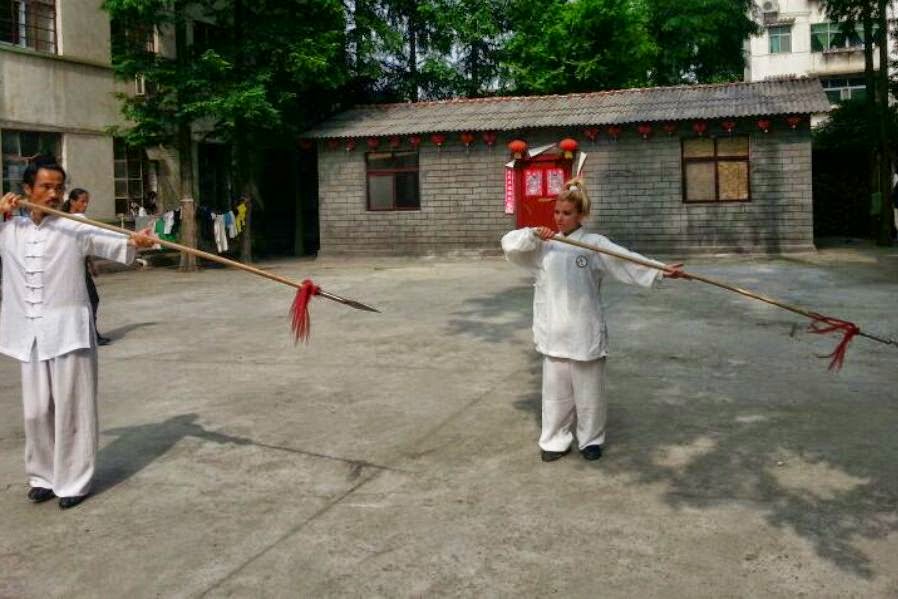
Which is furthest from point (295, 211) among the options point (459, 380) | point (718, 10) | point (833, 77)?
point (833, 77)

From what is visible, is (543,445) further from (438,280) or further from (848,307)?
(438,280)

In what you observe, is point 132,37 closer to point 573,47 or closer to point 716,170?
point 573,47

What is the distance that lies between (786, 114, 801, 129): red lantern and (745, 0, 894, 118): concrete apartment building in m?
24.5

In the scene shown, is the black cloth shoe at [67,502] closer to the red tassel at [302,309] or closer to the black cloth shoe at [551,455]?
the red tassel at [302,309]

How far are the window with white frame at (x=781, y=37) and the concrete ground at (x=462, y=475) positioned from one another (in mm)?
36747

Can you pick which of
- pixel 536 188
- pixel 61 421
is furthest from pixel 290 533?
pixel 536 188

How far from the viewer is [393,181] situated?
20.1m

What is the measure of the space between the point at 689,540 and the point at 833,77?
41.5 m

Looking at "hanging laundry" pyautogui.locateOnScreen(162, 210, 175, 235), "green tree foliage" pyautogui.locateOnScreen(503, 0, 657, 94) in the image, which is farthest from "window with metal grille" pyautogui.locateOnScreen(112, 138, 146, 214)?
"green tree foliage" pyautogui.locateOnScreen(503, 0, 657, 94)

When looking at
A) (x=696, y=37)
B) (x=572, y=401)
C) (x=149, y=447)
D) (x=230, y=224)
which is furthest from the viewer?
(x=696, y=37)

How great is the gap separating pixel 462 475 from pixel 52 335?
83.1 inches

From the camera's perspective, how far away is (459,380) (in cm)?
682

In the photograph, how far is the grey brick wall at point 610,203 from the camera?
17.7 meters

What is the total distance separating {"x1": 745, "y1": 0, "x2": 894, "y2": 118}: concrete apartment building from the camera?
40.1 metres
